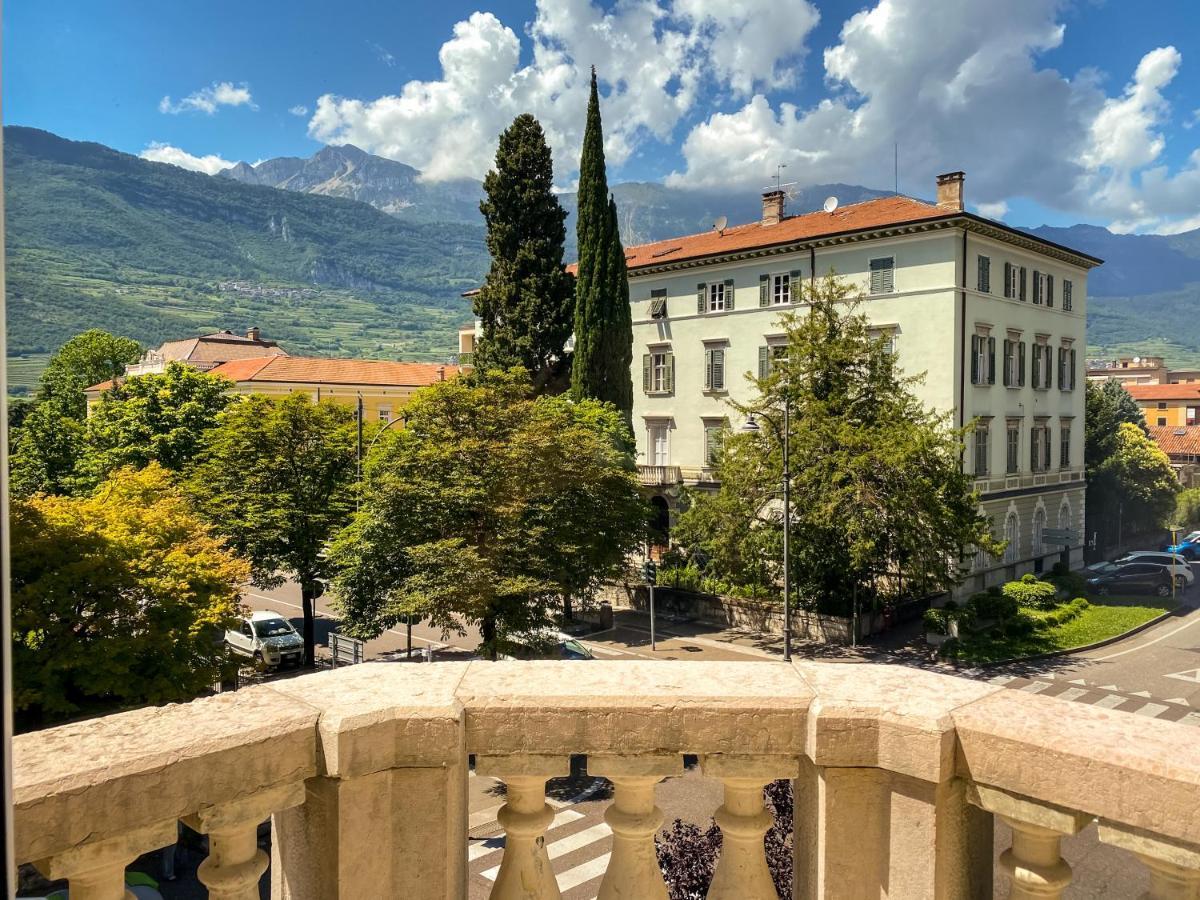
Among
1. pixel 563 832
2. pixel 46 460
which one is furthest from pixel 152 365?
pixel 563 832

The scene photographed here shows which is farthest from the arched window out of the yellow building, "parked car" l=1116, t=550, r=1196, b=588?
the yellow building

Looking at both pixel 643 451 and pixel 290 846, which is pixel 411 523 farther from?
pixel 643 451

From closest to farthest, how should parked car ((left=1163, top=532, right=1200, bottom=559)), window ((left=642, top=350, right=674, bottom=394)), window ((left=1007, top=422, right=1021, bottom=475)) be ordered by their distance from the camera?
window ((left=1007, top=422, right=1021, bottom=475)) → window ((left=642, top=350, right=674, bottom=394)) → parked car ((left=1163, top=532, right=1200, bottom=559))

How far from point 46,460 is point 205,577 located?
117 feet

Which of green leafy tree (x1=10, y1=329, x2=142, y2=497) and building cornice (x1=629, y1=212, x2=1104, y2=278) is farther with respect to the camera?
green leafy tree (x1=10, y1=329, x2=142, y2=497)

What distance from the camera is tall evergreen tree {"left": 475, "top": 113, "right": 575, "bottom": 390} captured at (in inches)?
1598

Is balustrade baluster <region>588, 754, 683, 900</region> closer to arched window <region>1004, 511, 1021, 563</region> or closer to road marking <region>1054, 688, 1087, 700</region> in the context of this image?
road marking <region>1054, 688, 1087, 700</region>

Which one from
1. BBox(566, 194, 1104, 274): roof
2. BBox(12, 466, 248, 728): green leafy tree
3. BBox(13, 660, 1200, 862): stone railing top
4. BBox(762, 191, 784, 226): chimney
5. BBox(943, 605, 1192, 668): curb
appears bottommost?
BBox(943, 605, 1192, 668): curb

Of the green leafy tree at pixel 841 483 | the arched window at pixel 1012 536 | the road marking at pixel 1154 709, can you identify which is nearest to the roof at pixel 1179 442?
the arched window at pixel 1012 536

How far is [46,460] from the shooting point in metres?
45.3

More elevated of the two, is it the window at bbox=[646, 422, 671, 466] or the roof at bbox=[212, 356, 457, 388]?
the roof at bbox=[212, 356, 457, 388]

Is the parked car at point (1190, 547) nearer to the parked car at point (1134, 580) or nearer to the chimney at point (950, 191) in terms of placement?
the parked car at point (1134, 580)

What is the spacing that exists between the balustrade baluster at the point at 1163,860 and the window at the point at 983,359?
38859 mm

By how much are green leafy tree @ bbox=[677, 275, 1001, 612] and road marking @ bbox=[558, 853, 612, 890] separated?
50.9ft
